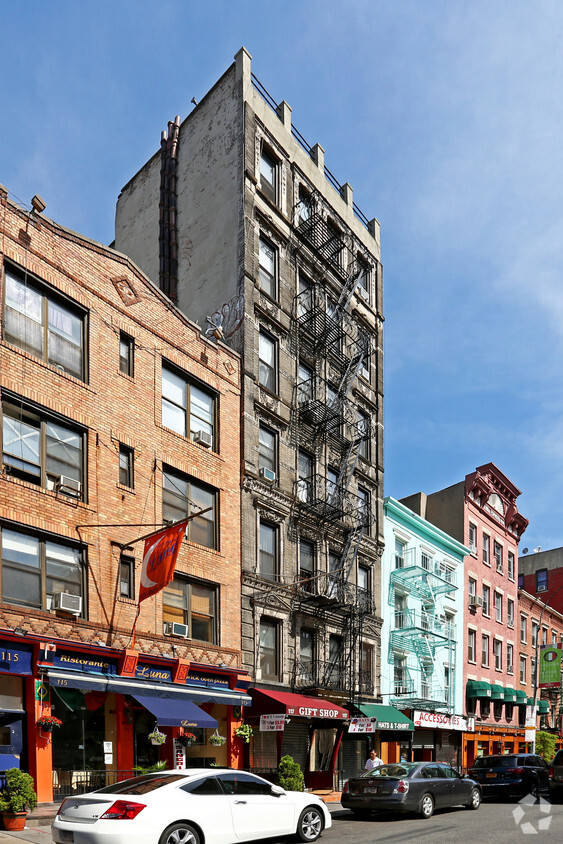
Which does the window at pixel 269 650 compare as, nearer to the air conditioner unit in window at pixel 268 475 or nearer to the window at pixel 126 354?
the air conditioner unit in window at pixel 268 475

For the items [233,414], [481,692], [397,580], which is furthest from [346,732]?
[481,692]

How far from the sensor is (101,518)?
20.3 meters

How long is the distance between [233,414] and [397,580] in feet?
44.8

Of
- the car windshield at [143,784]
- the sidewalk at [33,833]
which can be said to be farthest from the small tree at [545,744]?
the car windshield at [143,784]

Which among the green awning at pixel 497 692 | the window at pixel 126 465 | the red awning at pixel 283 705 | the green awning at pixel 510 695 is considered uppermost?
the window at pixel 126 465

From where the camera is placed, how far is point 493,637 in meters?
47.6

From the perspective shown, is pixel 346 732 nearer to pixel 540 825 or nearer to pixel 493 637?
pixel 540 825

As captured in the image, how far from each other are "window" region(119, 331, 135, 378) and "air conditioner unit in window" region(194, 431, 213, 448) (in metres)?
3.16

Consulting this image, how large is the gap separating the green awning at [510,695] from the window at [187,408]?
29116 mm

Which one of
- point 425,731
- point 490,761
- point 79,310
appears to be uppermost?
point 79,310

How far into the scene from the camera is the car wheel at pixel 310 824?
14156 mm

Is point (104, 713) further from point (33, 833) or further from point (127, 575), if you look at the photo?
point (33, 833)

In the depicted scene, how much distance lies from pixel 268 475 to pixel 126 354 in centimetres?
728

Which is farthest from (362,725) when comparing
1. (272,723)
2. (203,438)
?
(203,438)
